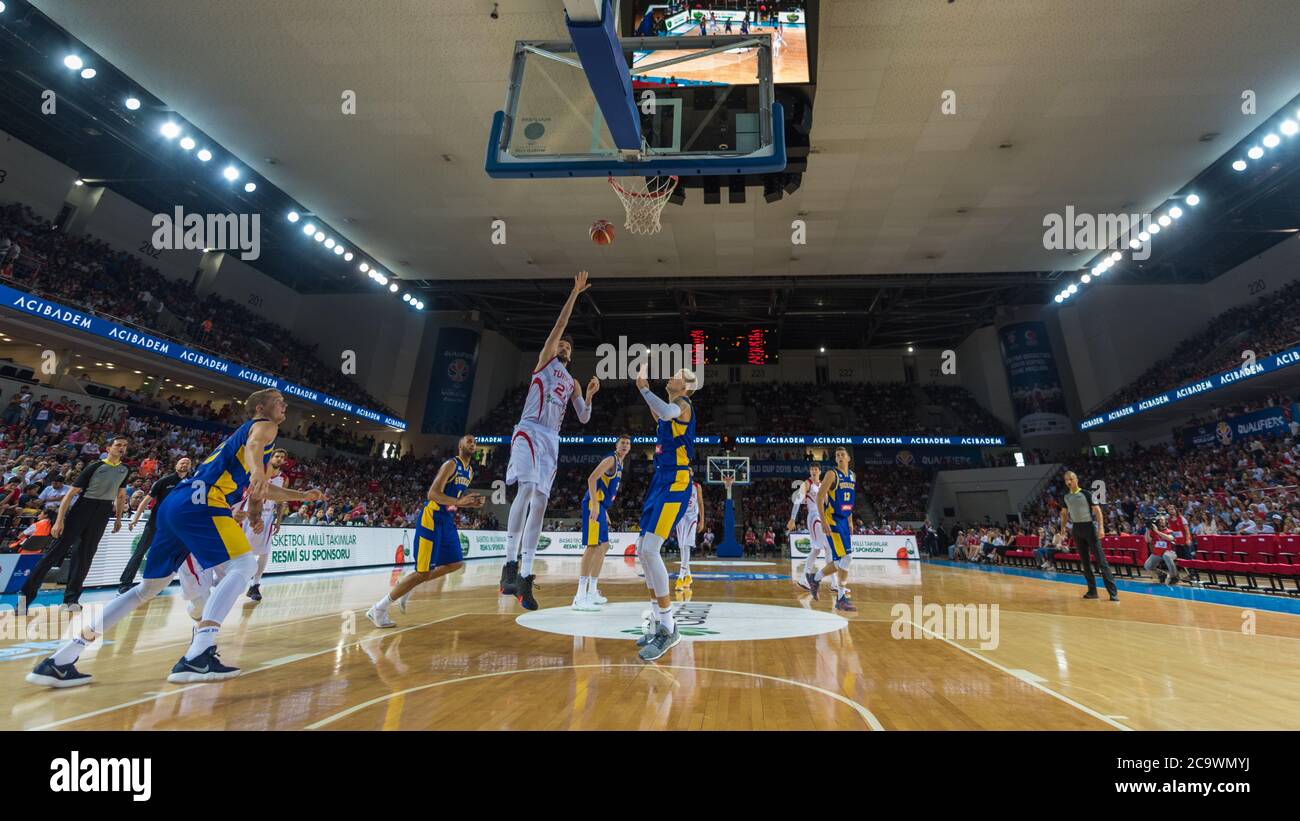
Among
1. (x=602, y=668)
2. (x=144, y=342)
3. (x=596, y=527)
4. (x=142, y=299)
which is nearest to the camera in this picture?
(x=602, y=668)

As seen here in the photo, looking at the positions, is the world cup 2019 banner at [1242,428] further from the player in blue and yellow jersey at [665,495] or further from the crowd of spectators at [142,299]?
the crowd of spectators at [142,299]

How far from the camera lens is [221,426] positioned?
1977 centimetres

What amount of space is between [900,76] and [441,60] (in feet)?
27.3

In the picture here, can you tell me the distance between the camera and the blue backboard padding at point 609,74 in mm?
5410

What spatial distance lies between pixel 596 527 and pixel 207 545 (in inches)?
177

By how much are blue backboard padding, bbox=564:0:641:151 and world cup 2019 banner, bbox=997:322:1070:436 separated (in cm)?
2666

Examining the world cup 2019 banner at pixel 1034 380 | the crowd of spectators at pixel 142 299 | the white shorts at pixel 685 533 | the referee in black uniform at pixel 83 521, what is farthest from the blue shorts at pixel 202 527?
the world cup 2019 banner at pixel 1034 380

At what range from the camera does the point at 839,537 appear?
750 cm

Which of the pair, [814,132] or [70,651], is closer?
[70,651]

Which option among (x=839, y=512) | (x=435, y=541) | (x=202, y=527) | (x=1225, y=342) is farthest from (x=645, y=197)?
(x=1225, y=342)

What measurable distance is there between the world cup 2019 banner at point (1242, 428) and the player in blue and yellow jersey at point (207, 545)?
2460 cm

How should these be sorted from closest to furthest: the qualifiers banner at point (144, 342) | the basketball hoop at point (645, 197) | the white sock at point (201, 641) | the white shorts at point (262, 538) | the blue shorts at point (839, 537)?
1. the white sock at point (201, 641)
2. the white shorts at point (262, 538)
3. the blue shorts at point (839, 537)
4. the basketball hoop at point (645, 197)
5. the qualifiers banner at point (144, 342)

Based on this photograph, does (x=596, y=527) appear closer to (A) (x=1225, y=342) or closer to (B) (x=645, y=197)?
(B) (x=645, y=197)
